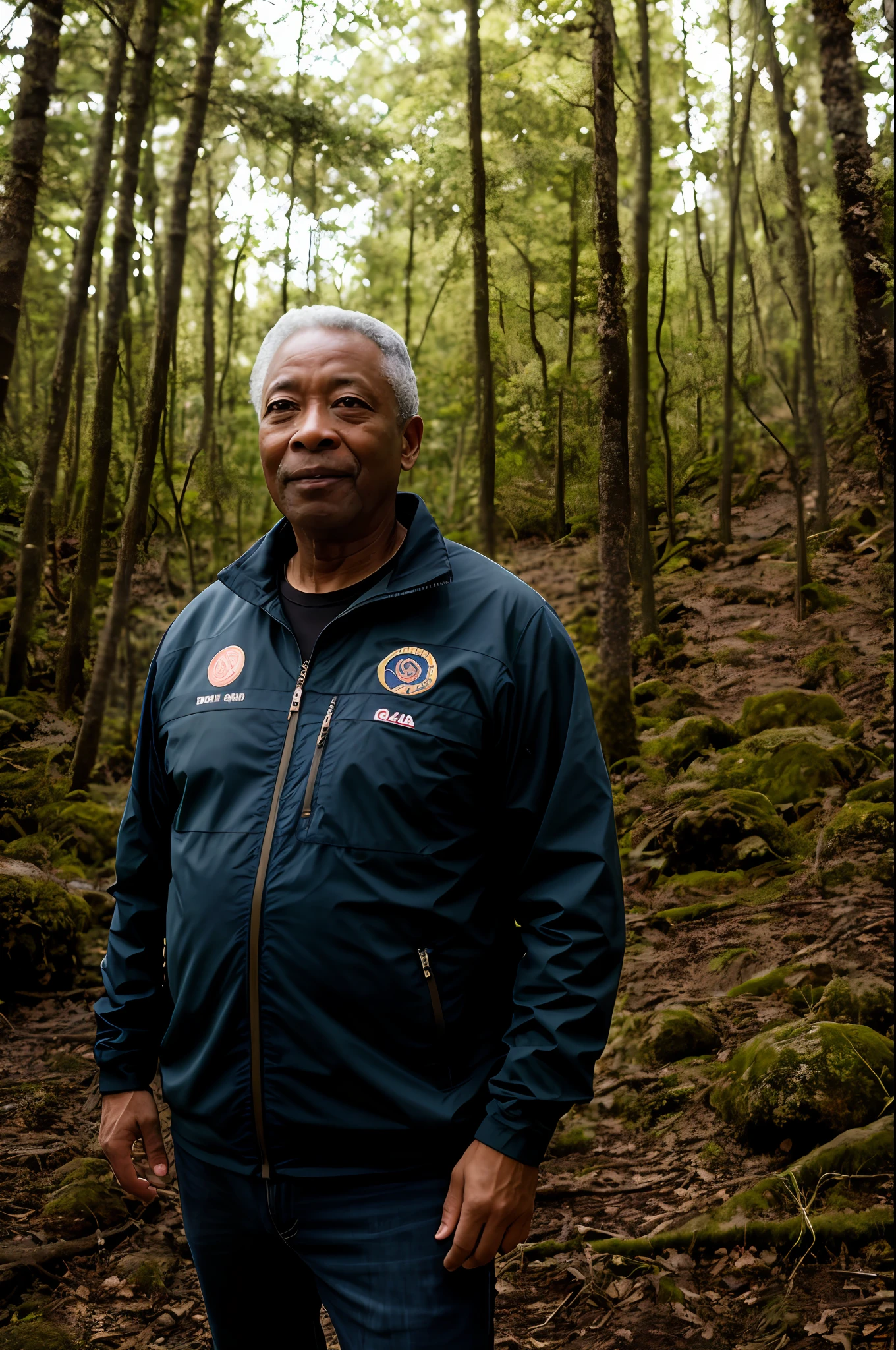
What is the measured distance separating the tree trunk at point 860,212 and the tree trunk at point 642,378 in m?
6.28

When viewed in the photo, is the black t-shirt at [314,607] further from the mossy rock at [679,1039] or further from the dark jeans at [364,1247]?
the mossy rock at [679,1039]

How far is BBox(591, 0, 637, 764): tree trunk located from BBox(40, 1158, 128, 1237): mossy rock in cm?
657

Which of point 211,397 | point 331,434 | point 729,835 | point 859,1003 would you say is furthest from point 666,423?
point 331,434

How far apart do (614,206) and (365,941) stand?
9.96 m

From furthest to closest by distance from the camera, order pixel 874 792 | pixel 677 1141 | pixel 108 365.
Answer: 1. pixel 108 365
2. pixel 874 792
3. pixel 677 1141

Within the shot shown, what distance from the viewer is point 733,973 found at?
5586 millimetres

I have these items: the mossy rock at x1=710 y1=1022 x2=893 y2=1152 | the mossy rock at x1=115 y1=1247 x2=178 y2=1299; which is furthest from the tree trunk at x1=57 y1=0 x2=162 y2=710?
the mossy rock at x1=710 y1=1022 x2=893 y2=1152

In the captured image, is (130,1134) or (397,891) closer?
(397,891)

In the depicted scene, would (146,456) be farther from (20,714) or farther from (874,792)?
(874,792)

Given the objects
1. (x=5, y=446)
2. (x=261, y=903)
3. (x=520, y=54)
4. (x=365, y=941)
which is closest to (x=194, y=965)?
(x=261, y=903)

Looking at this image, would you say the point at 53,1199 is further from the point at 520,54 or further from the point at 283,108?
the point at 520,54

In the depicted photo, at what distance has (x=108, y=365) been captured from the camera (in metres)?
11.0

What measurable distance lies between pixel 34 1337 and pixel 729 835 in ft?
17.9

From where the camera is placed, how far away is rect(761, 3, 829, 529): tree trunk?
1066 centimetres
